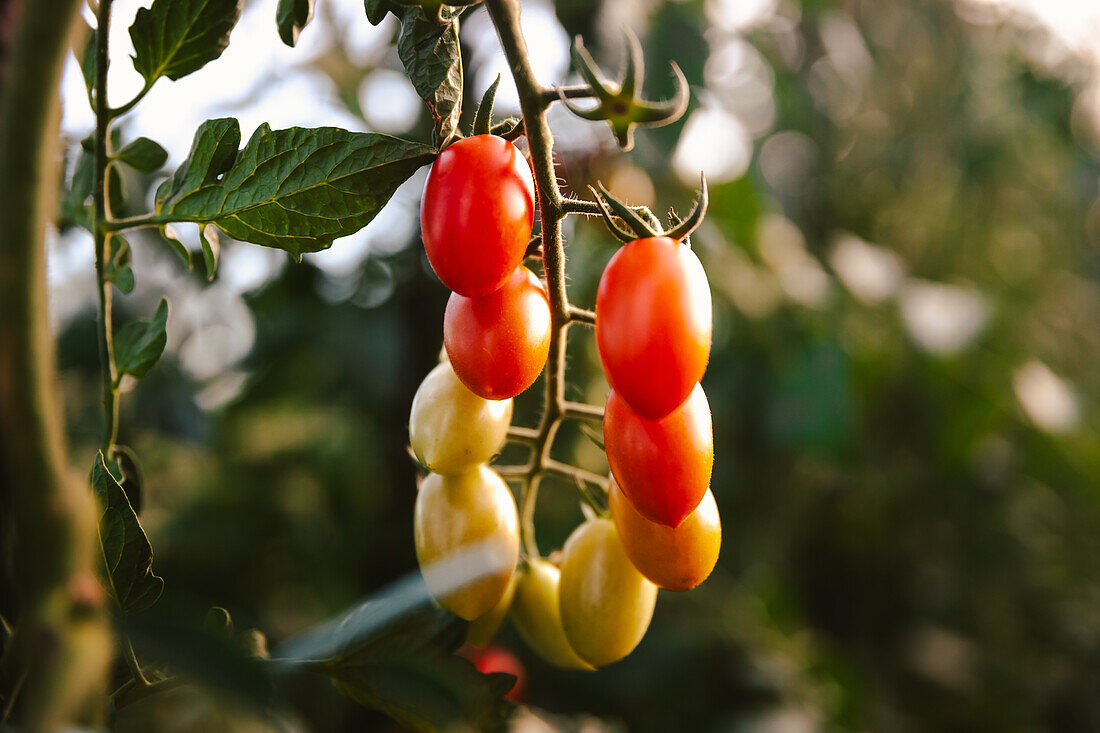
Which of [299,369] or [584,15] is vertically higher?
[584,15]

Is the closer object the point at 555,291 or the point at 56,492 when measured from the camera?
the point at 56,492

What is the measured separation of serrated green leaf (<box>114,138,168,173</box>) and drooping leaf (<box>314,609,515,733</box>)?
197mm

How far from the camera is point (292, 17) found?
0.24 meters

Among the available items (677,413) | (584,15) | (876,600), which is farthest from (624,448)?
(876,600)

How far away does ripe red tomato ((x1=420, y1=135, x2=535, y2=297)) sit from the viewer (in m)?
0.22

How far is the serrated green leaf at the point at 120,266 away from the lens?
0.28 meters

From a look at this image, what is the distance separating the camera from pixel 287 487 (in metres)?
1.00

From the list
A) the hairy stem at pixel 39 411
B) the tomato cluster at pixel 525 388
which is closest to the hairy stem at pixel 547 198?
the tomato cluster at pixel 525 388

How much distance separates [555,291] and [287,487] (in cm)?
83

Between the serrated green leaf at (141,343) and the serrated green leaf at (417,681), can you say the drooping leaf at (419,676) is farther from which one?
the serrated green leaf at (141,343)

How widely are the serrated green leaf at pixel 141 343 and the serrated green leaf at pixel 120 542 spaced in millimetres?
43

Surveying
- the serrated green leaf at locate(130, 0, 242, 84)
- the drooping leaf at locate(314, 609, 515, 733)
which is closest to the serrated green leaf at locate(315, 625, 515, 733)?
the drooping leaf at locate(314, 609, 515, 733)

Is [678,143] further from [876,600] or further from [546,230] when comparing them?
[876,600]

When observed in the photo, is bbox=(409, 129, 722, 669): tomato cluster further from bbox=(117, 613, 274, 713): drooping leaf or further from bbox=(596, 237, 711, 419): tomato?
bbox=(117, 613, 274, 713): drooping leaf
